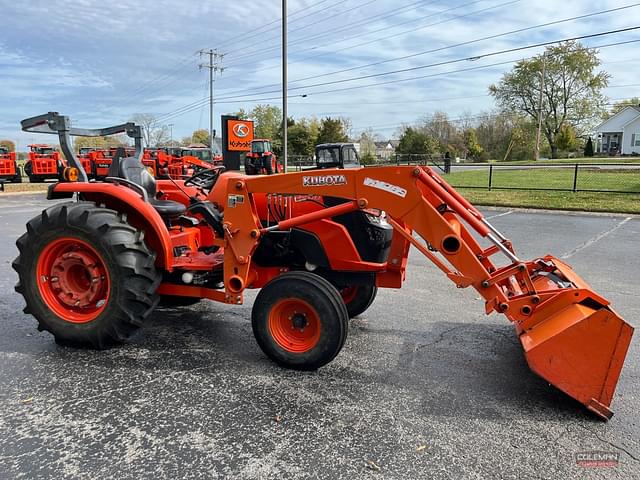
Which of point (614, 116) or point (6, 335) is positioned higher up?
point (614, 116)

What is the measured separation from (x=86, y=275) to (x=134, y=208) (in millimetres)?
759

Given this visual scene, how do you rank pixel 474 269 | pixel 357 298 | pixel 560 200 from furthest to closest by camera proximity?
pixel 560 200
pixel 357 298
pixel 474 269

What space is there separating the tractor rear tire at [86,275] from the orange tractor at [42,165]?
24.2m

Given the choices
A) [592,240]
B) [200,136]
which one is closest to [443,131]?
[200,136]

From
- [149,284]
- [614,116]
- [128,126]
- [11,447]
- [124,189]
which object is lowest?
[11,447]

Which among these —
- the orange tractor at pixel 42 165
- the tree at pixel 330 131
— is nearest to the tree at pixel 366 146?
the tree at pixel 330 131

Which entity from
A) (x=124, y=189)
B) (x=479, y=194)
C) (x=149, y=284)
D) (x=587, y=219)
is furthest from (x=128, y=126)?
(x=479, y=194)

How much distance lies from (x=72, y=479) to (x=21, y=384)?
1.36 meters

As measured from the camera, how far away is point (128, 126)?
5.07m

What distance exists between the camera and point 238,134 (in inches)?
728

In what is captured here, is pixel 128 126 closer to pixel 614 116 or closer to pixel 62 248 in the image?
pixel 62 248

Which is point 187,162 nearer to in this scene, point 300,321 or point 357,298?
point 357,298

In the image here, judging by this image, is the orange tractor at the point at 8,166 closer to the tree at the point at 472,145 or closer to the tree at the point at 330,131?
the tree at the point at 330,131

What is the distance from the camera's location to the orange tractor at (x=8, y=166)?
2561 centimetres
